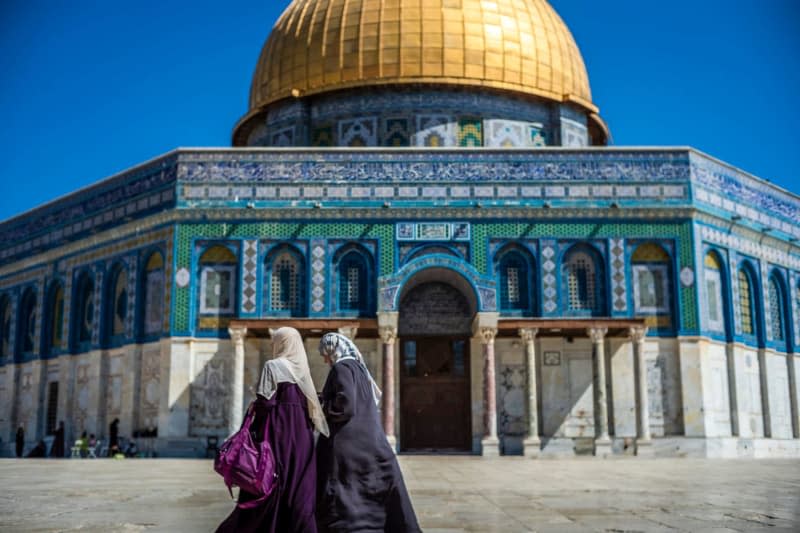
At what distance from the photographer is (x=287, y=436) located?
565 centimetres

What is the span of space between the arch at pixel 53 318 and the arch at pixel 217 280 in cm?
653

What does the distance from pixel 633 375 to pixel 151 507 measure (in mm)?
15504

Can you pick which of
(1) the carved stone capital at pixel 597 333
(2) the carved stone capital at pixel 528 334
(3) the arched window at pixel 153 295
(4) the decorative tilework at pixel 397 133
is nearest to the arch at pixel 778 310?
(1) the carved stone capital at pixel 597 333

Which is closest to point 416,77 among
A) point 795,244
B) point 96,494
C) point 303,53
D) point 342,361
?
point 303,53

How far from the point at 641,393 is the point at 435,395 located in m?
4.89

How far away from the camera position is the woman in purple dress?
5.54m

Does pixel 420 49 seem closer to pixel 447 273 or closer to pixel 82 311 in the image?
pixel 447 273

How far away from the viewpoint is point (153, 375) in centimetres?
2297

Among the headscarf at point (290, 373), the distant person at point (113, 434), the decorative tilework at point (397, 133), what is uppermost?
the decorative tilework at point (397, 133)

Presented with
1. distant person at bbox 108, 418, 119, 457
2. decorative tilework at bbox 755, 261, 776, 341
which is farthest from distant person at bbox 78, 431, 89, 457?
decorative tilework at bbox 755, 261, 776, 341

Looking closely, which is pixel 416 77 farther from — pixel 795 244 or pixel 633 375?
pixel 795 244

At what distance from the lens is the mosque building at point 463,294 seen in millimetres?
21859

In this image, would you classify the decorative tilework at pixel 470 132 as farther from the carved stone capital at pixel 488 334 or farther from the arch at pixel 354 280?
the carved stone capital at pixel 488 334

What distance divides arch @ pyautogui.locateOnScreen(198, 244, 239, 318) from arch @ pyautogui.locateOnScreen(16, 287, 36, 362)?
8173mm
